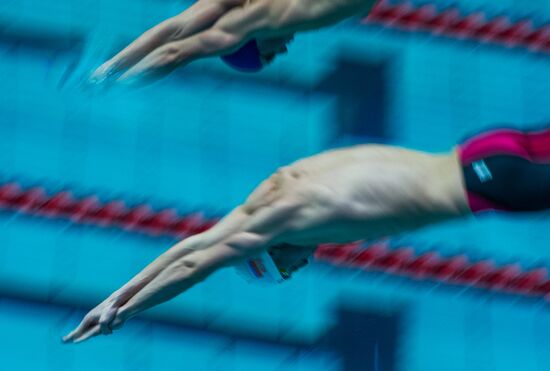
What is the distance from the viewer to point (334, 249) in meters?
3.02

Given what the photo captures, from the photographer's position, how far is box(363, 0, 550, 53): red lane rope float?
3330 millimetres

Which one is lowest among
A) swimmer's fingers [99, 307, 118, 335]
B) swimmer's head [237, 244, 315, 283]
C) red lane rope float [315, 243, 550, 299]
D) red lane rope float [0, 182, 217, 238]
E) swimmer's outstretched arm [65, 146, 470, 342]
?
swimmer's fingers [99, 307, 118, 335]

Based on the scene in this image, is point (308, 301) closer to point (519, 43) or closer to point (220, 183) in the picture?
point (220, 183)

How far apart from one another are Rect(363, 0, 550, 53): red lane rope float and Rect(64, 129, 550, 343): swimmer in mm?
1546

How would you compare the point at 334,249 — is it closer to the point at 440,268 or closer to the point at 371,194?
the point at 440,268

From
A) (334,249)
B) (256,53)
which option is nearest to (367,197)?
(256,53)

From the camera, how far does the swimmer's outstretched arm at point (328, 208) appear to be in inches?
68.0

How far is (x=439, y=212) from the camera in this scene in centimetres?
174

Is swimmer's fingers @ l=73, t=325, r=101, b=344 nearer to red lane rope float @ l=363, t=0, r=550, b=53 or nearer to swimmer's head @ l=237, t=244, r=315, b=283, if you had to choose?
swimmer's head @ l=237, t=244, r=315, b=283

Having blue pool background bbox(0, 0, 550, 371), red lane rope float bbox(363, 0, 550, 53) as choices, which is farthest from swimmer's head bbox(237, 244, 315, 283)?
red lane rope float bbox(363, 0, 550, 53)

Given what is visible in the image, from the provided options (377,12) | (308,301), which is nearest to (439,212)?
(308,301)

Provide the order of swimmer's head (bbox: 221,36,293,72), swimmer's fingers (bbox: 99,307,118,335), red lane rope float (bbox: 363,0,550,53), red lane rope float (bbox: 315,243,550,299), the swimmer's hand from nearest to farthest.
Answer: the swimmer's hand < swimmer's head (bbox: 221,36,293,72) < swimmer's fingers (bbox: 99,307,118,335) < red lane rope float (bbox: 315,243,550,299) < red lane rope float (bbox: 363,0,550,53)

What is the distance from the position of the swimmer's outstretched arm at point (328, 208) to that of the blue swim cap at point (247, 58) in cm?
17

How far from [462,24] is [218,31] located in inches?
69.4
